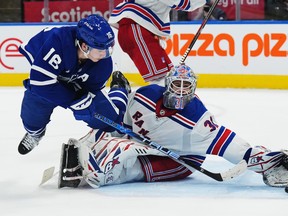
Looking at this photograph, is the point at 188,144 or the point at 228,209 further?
the point at 188,144

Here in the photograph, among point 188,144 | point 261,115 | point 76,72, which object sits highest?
point 76,72

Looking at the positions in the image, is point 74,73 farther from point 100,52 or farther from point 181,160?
point 181,160

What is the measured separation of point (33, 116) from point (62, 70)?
409 mm

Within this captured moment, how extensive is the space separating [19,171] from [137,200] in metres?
0.87

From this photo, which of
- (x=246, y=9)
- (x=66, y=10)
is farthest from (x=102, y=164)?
(x=66, y=10)

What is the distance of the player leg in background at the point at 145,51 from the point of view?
440 centimetres

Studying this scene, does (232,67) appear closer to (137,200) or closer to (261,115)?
(261,115)

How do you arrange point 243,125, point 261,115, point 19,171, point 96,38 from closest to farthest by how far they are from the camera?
point 96,38 < point 19,171 < point 243,125 < point 261,115

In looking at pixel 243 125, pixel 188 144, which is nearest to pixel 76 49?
pixel 188 144

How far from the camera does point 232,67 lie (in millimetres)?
7082

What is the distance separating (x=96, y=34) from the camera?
10.6ft

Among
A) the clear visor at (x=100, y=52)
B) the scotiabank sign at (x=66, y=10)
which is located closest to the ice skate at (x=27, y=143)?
the clear visor at (x=100, y=52)

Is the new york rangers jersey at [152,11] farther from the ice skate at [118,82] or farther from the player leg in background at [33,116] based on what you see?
the player leg in background at [33,116]

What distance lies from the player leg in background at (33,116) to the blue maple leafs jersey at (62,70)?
2.8 inches
